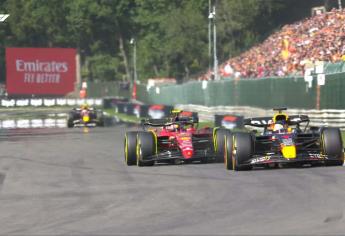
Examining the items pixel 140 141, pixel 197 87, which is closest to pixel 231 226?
pixel 140 141

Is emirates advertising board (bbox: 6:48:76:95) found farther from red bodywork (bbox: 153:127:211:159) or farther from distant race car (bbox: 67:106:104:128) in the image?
red bodywork (bbox: 153:127:211:159)

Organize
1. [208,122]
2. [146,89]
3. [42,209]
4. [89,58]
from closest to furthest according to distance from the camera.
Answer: [42,209]
[208,122]
[146,89]
[89,58]

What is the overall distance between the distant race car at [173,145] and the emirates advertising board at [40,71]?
7210cm

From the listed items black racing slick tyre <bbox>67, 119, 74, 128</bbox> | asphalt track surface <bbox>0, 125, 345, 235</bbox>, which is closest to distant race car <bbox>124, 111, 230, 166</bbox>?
asphalt track surface <bbox>0, 125, 345, 235</bbox>

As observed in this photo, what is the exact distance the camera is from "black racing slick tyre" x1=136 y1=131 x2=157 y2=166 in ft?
56.7

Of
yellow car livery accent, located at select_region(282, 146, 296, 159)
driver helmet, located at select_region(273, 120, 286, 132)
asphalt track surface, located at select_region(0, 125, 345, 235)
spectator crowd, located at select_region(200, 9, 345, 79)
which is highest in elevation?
spectator crowd, located at select_region(200, 9, 345, 79)

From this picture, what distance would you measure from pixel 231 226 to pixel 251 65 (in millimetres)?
44092

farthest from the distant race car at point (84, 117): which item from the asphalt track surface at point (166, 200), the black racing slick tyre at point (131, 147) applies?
the black racing slick tyre at point (131, 147)

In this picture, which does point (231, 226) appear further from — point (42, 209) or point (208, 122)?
point (208, 122)

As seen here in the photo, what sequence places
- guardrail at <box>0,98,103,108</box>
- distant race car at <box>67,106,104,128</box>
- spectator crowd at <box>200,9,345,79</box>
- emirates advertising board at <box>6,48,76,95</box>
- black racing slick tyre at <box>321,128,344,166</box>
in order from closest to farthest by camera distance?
1. black racing slick tyre at <box>321,128,344,166</box>
2. distant race car at <box>67,106,104,128</box>
3. spectator crowd at <box>200,9,345,79</box>
4. guardrail at <box>0,98,103,108</box>
5. emirates advertising board at <box>6,48,76,95</box>

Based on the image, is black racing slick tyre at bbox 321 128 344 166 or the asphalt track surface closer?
the asphalt track surface

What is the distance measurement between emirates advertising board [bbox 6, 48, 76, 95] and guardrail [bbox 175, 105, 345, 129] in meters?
39.5

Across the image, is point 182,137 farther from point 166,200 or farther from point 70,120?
point 70,120

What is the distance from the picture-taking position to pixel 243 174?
15.1 m
